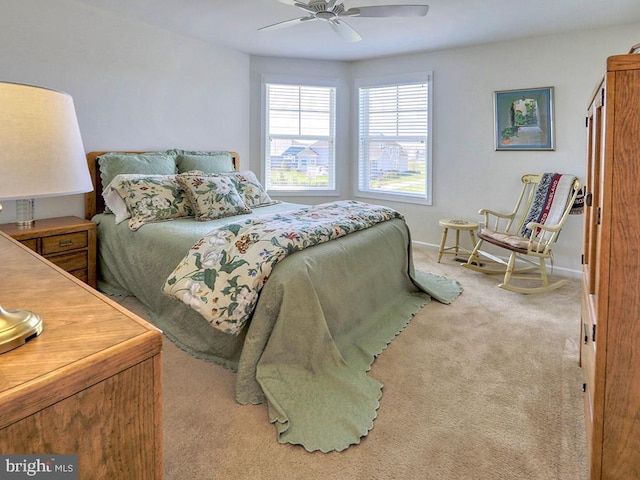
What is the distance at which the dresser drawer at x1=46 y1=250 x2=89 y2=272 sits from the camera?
296 centimetres

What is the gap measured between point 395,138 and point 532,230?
221cm

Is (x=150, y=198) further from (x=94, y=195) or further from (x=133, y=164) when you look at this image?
(x=94, y=195)

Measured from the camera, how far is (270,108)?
16.6 feet

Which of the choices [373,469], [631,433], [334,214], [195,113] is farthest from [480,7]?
[373,469]

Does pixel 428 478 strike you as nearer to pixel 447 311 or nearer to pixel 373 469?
pixel 373 469

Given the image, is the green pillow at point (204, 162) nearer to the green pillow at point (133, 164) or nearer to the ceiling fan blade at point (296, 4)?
the green pillow at point (133, 164)

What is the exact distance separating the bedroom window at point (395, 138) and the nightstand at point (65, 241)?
11.0 ft

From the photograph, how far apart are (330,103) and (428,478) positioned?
15.2 feet

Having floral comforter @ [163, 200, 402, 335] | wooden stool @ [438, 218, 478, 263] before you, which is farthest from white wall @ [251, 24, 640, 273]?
floral comforter @ [163, 200, 402, 335]

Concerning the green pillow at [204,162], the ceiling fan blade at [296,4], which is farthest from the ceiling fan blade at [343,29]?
the green pillow at [204,162]

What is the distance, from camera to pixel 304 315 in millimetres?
2002

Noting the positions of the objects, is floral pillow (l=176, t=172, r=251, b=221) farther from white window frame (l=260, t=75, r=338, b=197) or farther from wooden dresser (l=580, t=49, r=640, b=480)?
wooden dresser (l=580, t=49, r=640, b=480)

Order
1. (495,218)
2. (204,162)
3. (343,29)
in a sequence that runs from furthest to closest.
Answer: (495,218) → (204,162) → (343,29)

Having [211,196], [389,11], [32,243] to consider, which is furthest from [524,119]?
[32,243]
